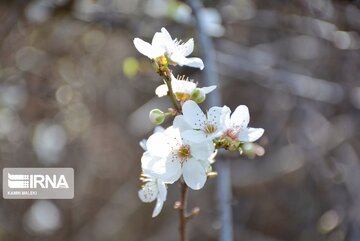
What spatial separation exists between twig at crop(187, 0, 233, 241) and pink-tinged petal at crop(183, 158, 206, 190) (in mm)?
462

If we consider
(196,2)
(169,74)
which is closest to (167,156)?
(169,74)

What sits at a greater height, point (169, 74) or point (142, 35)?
point (142, 35)

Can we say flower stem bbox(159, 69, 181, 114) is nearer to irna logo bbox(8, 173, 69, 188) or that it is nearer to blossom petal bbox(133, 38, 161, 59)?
blossom petal bbox(133, 38, 161, 59)

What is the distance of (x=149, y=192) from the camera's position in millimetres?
1152

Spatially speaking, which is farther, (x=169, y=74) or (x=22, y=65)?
(x=22, y=65)

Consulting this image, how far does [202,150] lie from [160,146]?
0.30 ft

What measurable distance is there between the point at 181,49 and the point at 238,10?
64.3 inches

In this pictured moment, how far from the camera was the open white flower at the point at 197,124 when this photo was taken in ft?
3.21

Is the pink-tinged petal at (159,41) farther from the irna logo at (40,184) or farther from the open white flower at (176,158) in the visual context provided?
the irna logo at (40,184)

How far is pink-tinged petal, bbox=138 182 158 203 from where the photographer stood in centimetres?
115

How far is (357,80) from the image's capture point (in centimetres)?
269

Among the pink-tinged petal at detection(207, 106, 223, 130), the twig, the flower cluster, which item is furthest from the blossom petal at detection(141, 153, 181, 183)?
the twig

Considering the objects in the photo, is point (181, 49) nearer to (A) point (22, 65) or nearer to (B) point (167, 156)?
(B) point (167, 156)

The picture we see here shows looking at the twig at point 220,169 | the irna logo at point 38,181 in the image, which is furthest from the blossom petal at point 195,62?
the irna logo at point 38,181
